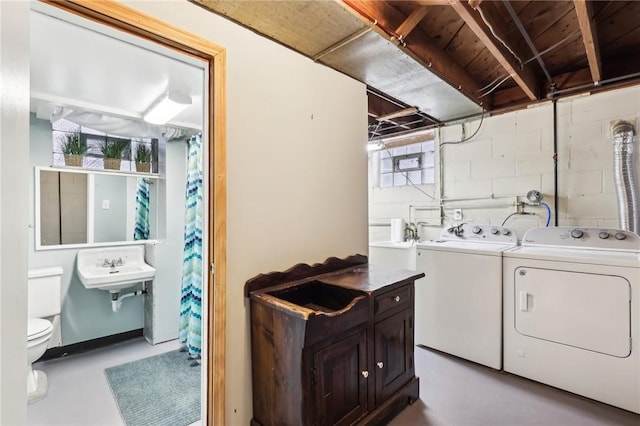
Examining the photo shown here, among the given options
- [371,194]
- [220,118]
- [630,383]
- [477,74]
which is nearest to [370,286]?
[220,118]

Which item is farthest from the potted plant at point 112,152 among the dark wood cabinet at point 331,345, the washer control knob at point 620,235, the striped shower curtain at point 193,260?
the washer control knob at point 620,235

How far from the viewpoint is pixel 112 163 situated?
9.41 ft

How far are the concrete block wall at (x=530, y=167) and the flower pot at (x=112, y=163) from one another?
3114 mm

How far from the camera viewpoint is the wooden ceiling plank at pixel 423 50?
1.57 metres

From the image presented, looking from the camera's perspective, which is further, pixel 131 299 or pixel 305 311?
pixel 131 299

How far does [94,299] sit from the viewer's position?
2.80 meters

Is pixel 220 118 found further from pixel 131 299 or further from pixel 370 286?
pixel 131 299

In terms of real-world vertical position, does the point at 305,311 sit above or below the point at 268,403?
above

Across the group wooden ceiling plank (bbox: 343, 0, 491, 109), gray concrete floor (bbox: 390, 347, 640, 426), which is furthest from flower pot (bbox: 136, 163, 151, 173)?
gray concrete floor (bbox: 390, 347, 640, 426)

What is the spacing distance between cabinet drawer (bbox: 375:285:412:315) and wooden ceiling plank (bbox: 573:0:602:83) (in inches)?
67.3

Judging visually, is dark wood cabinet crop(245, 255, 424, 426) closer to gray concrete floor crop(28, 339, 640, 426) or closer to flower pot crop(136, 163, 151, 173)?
gray concrete floor crop(28, 339, 640, 426)

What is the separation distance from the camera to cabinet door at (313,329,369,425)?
1391 mm

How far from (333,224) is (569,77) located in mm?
2453

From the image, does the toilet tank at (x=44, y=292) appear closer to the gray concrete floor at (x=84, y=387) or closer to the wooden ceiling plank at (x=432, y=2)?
the gray concrete floor at (x=84, y=387)
